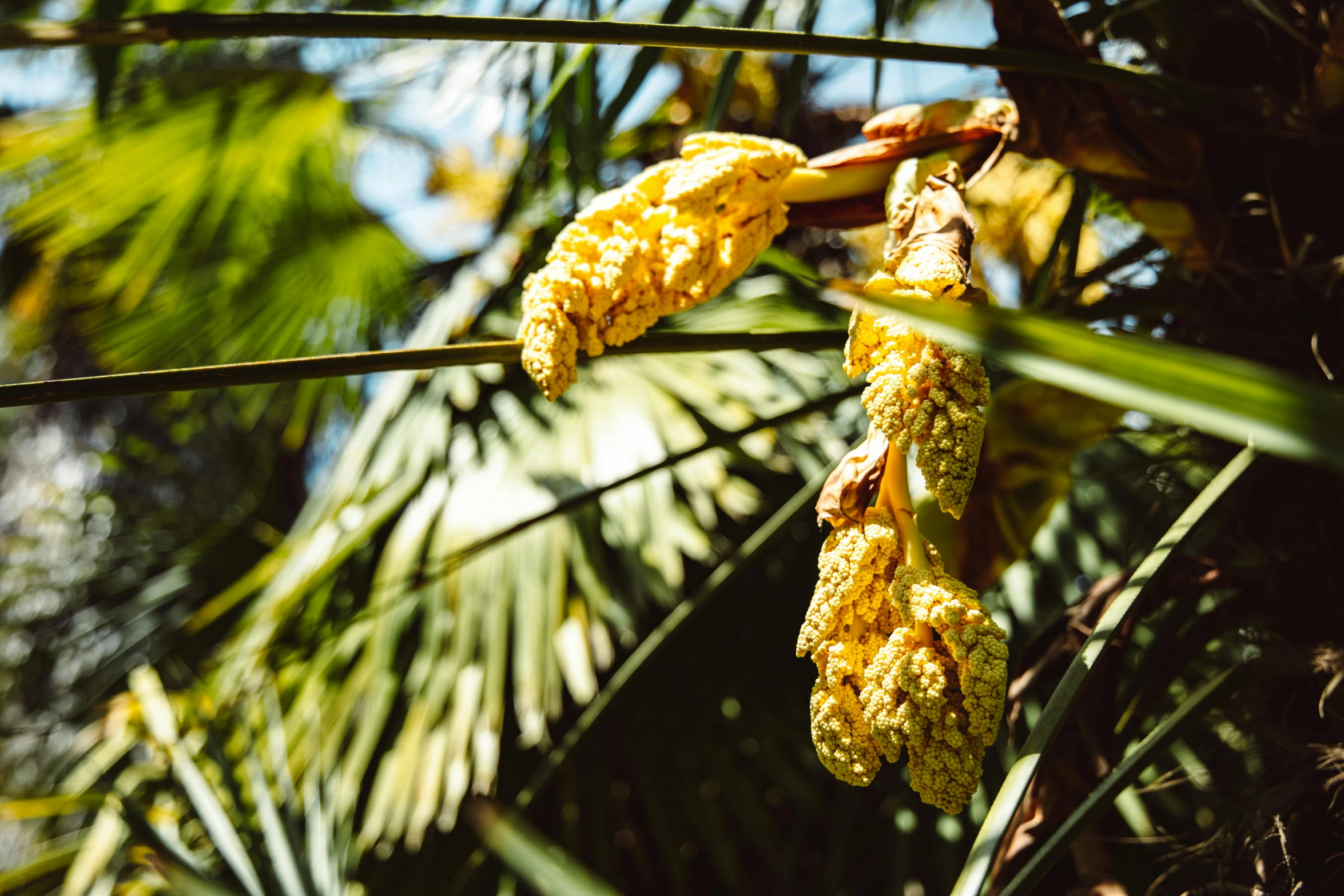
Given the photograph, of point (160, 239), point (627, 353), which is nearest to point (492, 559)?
point (627, 353)

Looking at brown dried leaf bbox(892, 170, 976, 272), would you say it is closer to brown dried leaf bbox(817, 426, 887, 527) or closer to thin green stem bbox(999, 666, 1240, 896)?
brown dried leaf bbox(817, 426, 887, 527)

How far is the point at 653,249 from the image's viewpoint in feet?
1.37

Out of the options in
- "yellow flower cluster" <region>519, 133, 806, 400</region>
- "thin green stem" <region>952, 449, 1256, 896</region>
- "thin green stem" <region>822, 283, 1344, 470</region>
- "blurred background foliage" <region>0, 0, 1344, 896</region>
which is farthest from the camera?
"blurred background foliage" <region>0, 0, 1344, 896</region>

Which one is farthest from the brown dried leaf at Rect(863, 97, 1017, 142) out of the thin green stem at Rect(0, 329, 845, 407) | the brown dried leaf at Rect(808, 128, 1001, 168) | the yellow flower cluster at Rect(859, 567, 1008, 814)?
the yellow flower cluster at Rect(859, 567, 1008, 814)

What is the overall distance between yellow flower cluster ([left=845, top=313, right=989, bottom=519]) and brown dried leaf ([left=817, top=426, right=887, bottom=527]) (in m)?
0.03

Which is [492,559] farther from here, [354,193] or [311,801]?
[354,193]

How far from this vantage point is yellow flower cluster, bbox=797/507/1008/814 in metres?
0.29

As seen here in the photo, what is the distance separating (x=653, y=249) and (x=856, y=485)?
155 mm

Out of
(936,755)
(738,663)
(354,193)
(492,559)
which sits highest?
(936,755)

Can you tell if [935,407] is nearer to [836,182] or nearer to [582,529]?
[836,182]

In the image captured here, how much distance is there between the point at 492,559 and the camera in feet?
3.47

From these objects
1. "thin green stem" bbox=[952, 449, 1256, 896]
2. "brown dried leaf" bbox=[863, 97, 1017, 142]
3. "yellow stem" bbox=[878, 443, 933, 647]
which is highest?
"brown dried leaf" bbox=[863, 97, 1017, 142]

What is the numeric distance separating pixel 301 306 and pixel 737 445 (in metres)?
0.91

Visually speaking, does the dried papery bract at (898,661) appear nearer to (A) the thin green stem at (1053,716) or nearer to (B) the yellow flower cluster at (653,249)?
(A) the thin green stem at (1053,716)
